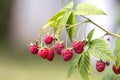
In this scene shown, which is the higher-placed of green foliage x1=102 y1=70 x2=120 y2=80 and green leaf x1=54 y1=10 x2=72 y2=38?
green leaf x1=54 y1=10 x2=72 y2=38

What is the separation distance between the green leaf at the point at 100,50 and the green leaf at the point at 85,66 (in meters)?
0.03

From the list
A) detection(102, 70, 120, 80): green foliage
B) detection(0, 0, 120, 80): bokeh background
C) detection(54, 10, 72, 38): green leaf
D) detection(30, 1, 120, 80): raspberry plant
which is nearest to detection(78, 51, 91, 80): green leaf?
detection(30, 1, 120, 80): raspberry plant

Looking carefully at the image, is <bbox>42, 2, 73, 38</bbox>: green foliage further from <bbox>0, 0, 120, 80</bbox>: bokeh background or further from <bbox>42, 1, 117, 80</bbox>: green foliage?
<bbox>0, 0, 120, 80</bbox>: bokeh background

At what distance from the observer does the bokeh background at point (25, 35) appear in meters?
8.24

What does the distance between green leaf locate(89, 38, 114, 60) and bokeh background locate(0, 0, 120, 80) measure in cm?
605

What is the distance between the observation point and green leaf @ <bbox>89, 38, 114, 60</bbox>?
1457 millimetres

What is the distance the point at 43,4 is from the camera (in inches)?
441

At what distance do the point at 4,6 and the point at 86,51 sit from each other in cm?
993

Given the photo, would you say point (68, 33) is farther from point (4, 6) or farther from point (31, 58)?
point (4, 6)

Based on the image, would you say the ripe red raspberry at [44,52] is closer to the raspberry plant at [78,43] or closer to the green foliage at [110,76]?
the raspberry plant at [78,43]

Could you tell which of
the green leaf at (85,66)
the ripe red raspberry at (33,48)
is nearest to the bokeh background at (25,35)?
the ripe red raspberry at (33,48)

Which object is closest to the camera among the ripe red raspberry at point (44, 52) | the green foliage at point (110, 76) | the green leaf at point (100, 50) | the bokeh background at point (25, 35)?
the green leaf at point (100, 50)

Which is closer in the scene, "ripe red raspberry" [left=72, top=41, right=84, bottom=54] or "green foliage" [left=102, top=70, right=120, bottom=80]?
"ripe red raspberry" [left=72, top=41, right=84, bottom=54]

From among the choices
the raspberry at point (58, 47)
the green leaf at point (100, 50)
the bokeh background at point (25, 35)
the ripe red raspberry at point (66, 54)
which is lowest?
the green leaf at point (100, 50)
